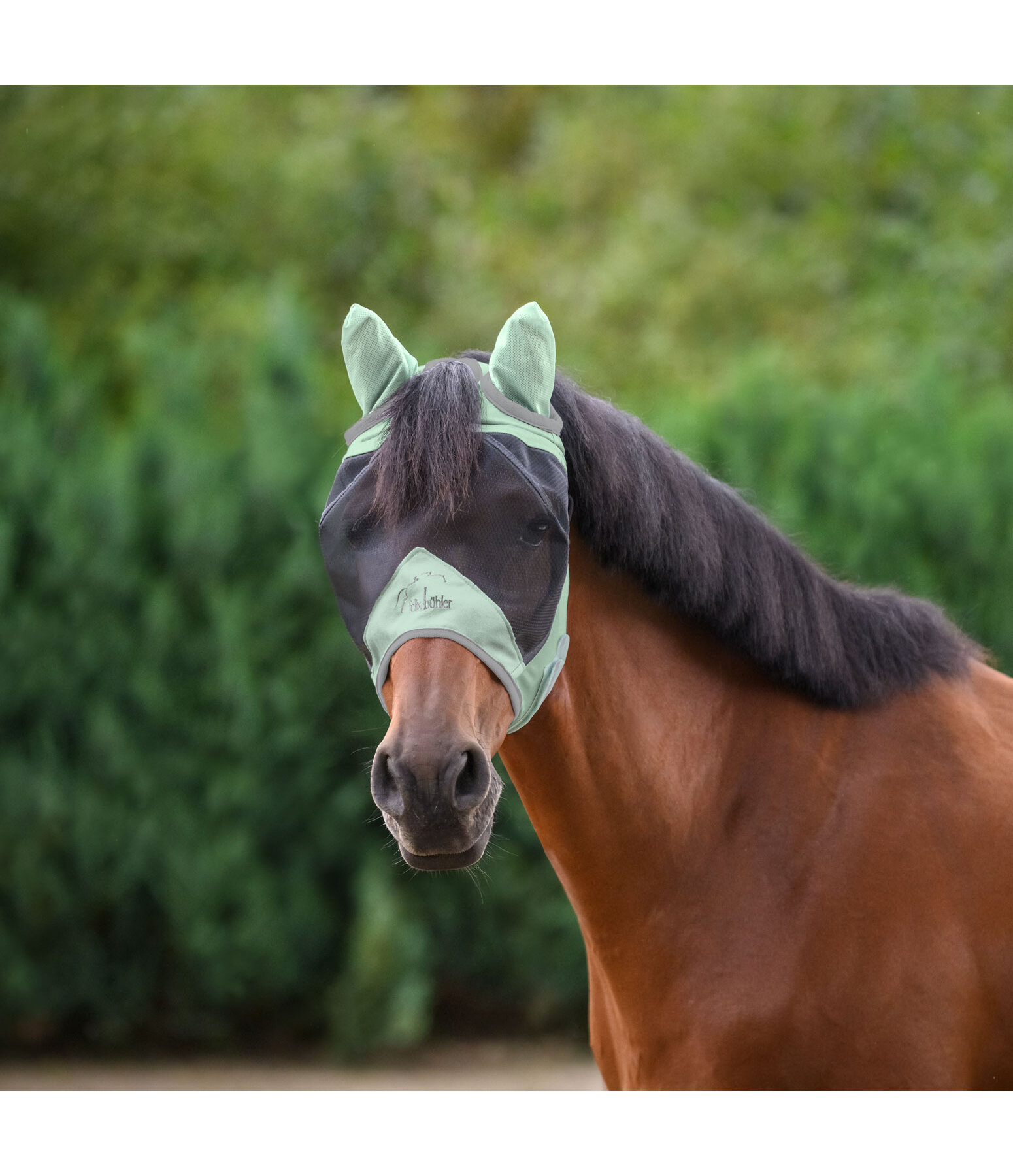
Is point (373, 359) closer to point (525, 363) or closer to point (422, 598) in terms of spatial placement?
point (525, 363)

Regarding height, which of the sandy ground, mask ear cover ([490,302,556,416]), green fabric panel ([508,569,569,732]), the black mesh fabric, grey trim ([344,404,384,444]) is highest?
mask ear cover ([490,302,556,416])

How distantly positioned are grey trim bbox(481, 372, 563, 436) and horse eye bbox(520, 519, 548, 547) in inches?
6.3

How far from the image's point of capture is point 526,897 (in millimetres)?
4914

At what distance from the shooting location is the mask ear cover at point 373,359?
1.77 meters

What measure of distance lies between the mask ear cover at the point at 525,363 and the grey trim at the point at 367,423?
19 centimetres

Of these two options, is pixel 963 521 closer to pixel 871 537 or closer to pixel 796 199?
pixel 871 537

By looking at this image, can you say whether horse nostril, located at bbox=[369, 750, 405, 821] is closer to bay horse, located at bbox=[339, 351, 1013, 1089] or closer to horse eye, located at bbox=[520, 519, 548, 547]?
bay horse, located at bbox=[339, 351, 1013, 1089]

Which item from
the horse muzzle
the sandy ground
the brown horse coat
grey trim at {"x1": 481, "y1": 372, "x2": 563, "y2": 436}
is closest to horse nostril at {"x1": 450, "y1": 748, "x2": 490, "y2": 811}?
the horse muzzle

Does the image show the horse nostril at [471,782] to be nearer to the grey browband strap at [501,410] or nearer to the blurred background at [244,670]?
the grey browband strap at [501,410]

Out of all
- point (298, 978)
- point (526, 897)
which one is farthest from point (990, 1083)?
point (298, 978)

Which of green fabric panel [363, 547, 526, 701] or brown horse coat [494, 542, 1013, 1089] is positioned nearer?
green fabric panel [363, 547, 526, 701]

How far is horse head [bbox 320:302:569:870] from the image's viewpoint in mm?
1526

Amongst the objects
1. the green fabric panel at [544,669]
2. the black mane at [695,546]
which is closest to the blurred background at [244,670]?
the black mane at [695,546]

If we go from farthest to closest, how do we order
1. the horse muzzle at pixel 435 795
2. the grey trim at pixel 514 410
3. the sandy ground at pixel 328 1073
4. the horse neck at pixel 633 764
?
the sandy ground at pixel 328 1073 → the horse neck at pixel 633 764 → the grey trim at pixel 514 410 → the horse muzzle at pixel 435 795
